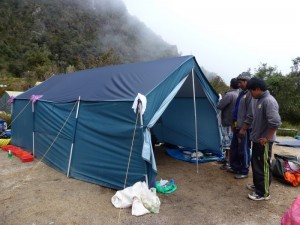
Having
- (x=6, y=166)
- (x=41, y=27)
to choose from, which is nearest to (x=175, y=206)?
(x=6, y=166)

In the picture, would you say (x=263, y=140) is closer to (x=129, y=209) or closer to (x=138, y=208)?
(x=138, y=208)

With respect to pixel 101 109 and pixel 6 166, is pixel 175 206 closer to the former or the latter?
pixel 101 109

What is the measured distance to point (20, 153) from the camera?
6262 millimetres

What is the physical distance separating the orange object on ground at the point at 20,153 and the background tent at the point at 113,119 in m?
0.18

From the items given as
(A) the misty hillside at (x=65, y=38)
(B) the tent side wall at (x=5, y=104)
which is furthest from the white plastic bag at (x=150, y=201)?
(A) the misty hillside at (x=65, y=38)

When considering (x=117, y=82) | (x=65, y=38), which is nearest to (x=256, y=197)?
(x=117, y=82)

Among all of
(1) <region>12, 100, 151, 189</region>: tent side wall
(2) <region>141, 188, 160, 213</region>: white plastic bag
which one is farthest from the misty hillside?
(2) <region>141, 188, 160, 213</region>: white plastic bag

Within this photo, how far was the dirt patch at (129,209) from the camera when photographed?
127 inches

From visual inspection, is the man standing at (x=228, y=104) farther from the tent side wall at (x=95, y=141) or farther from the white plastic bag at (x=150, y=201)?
the white plastic bag at (x=150, y=201)

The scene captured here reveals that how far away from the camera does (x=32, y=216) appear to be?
10.9 feet

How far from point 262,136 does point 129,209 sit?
2060 millimetres

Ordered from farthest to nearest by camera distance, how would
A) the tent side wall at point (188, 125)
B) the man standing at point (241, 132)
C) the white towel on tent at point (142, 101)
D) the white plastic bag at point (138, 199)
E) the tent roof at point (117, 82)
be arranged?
the tent side wall at point (188, 125), the man standing at point (241, 132), the tent roof at point (117, 82), the white towel on tent at point (142, 101), the white plastic bag at point (138, 199)

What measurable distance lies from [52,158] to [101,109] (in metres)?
1.87

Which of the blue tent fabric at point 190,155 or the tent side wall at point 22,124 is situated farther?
the tent side wall at point 22,124
